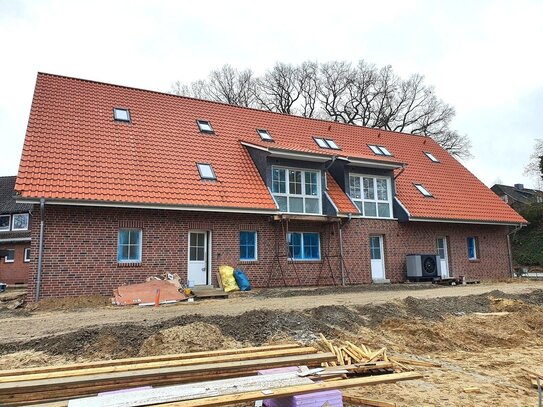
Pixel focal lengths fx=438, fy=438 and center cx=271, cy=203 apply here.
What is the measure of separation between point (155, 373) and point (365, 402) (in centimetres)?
234

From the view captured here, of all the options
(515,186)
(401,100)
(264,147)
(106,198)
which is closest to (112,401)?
(106,198)

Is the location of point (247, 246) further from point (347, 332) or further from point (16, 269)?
point (16, 269)

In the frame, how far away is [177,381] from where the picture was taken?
4.53 meters

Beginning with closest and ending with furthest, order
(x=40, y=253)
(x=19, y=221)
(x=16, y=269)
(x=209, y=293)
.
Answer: (x=40, y=253) → (x=209, y=293) → (x=16, y=269) → (x=19, y=221)

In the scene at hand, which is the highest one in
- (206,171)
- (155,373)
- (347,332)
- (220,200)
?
(206,171)

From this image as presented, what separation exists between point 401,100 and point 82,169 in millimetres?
31161

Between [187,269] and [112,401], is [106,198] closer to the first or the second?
[187,269]

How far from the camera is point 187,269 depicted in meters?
14.0

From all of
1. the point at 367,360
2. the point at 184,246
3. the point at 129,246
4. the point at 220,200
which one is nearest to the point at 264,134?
the point at 220,200

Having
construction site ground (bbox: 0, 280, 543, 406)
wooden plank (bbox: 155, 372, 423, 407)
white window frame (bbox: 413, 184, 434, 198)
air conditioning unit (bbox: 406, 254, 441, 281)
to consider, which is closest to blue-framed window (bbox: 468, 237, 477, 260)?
white window frame (bbox: 413, 184, 434, 198)

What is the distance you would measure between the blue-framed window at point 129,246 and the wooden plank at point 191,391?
946 cm

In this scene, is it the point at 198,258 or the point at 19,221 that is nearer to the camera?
the point at 198,258

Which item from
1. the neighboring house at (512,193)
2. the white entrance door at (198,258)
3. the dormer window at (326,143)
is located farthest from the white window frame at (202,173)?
the neighboring house at (512,193)

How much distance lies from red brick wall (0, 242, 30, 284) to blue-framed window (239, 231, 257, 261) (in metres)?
20.4
